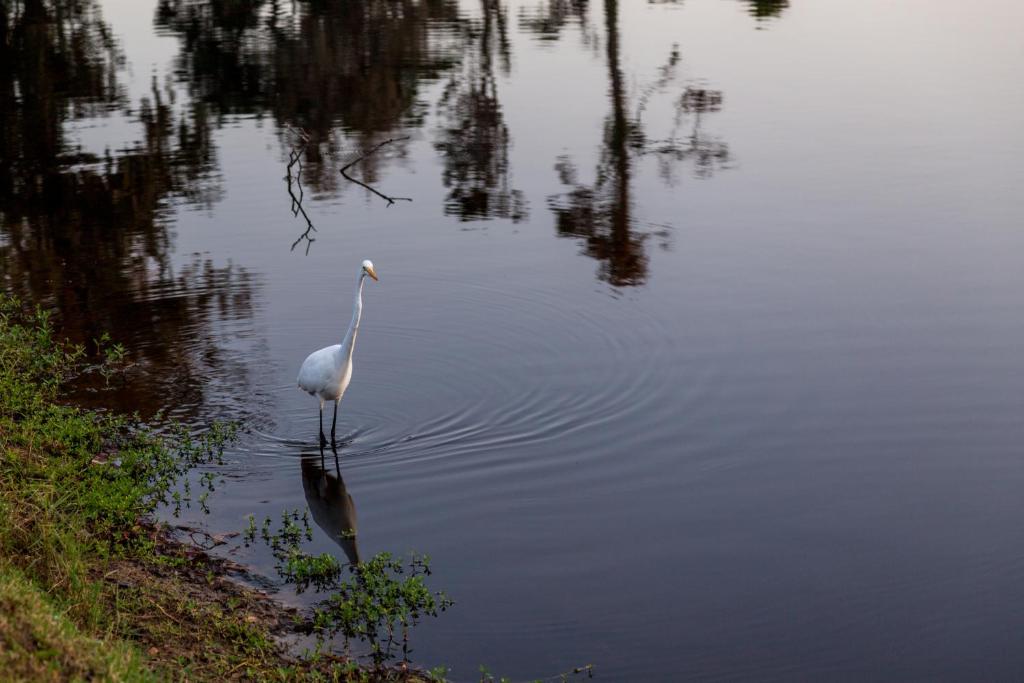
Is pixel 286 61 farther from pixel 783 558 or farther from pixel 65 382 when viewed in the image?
pixel 783 558

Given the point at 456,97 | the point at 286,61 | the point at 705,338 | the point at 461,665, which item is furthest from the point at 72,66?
the point at 461,665

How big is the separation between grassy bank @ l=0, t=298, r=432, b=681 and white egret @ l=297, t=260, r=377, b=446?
32.2 inches

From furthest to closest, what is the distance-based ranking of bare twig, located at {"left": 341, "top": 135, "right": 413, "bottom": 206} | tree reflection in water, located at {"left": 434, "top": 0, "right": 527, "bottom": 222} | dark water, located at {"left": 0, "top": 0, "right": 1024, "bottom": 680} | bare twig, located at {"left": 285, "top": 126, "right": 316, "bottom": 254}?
bare twig, located at {"left": 341, "top": 135, "right": 413, "bottom": 206} → tree reflection in water, located at {"left": 434, "top": 0, "right": 527, "bottom": 222} → bare twig, located at {"left": 285, "top": 126, "right": 316, "bottom": 254} → dark water, located at {"left": 0, "top": 0, "right": 1024, "bottom": 680}

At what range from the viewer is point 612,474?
27.4 feet

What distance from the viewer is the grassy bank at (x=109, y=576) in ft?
15.7

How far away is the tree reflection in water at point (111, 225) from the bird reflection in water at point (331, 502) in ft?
5.06

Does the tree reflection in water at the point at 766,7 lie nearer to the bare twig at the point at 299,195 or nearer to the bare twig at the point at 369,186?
the bare twig at the point at 369,186

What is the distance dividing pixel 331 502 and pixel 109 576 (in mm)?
2036

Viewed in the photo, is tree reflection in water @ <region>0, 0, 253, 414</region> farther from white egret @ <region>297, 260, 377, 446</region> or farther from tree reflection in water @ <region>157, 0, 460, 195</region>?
tree reflection in water @ <region>157, 0, 460, 195</region>

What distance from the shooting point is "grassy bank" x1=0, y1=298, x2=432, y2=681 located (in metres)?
4.79

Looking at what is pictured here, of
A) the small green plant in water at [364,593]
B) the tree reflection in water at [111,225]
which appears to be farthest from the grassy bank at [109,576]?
the tree reflection in water at [111,225]

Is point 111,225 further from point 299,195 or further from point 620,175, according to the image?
point 620,175

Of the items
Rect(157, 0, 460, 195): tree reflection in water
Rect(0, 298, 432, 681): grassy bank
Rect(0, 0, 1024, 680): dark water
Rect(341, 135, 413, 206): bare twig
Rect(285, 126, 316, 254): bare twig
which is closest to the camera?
Rect(0, 298, 432, 681): grassy bank

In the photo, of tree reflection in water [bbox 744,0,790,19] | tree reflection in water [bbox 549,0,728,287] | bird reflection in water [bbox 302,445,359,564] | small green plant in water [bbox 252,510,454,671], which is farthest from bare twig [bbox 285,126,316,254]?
tree reflection in water [bbox 744,0,790,19]
